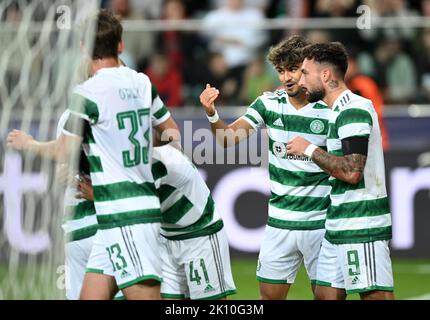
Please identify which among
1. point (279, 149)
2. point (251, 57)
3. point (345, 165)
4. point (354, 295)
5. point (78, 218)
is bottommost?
point (354, 295)

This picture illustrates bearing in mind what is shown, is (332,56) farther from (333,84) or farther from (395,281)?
(395,281)

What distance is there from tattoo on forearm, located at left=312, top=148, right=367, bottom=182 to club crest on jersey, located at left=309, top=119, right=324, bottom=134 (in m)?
0.78

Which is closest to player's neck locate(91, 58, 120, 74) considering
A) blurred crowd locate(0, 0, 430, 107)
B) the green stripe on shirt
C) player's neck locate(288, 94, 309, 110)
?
the green stripe on shirt

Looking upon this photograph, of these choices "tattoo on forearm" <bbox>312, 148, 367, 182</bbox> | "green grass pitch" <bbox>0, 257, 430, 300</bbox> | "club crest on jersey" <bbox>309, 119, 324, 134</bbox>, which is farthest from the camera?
"green grass pitch" <bbox>0, 257, 430, 300</bbox>

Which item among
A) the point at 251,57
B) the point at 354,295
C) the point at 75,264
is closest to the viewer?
the point at 75,264

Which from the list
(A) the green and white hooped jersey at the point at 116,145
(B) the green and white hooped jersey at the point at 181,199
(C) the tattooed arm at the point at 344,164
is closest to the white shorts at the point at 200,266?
(B) the green and white hooped jersey at the point at 181,199

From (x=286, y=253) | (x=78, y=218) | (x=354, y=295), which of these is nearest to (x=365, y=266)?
(x=286, y=253)

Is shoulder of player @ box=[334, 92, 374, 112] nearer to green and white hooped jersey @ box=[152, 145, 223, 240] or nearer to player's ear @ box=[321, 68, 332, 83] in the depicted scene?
player's ear @ box=[321, 68, 332, 83]

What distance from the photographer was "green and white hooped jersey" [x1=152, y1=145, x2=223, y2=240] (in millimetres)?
6848

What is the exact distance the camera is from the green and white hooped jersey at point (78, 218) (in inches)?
273

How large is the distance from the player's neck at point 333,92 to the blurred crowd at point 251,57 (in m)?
5.30

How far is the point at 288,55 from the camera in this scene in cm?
743

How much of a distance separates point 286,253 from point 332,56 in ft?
4.83

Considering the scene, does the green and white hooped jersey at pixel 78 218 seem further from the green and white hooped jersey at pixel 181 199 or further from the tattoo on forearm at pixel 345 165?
the tattoo on forearm at pixel 345 165
